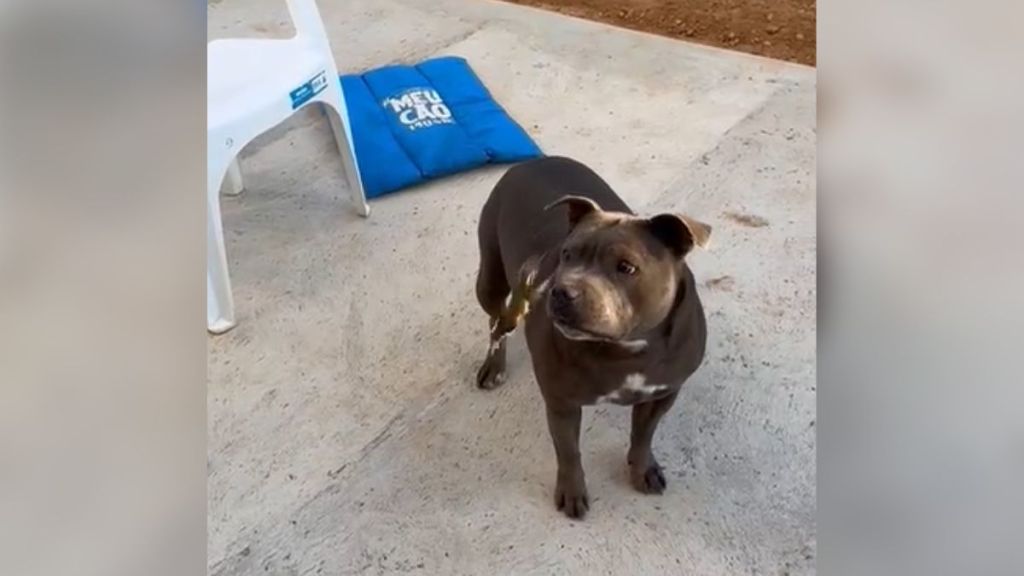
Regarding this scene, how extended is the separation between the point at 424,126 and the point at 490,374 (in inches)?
32.3

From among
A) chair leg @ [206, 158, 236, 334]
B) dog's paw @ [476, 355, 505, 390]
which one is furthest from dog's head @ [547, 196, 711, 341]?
chair leg @ [206, 158, 236, 334]

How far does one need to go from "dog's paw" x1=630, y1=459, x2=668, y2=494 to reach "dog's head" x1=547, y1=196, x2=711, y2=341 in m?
0.31

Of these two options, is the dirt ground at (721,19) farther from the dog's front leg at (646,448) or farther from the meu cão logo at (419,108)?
the dog's front leg at (646,448)

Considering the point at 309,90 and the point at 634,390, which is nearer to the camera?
the point at 634,390

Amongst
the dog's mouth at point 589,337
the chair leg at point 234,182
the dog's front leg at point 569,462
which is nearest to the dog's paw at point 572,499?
the dog's front leg at point 569,462

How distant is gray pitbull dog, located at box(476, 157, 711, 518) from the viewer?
134 cm

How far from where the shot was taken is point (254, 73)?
2004 millimetres

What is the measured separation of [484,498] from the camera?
1646 millimetres

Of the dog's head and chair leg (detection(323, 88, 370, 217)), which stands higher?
the dog's head

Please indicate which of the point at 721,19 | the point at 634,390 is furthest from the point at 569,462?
the point at 721,19

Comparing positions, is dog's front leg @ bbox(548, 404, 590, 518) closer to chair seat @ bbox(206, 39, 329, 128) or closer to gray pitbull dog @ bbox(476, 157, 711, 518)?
gray pitbull dog @ bbox(476, 157, 711, 518)

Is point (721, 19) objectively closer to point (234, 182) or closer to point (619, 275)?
point (234, 182)
